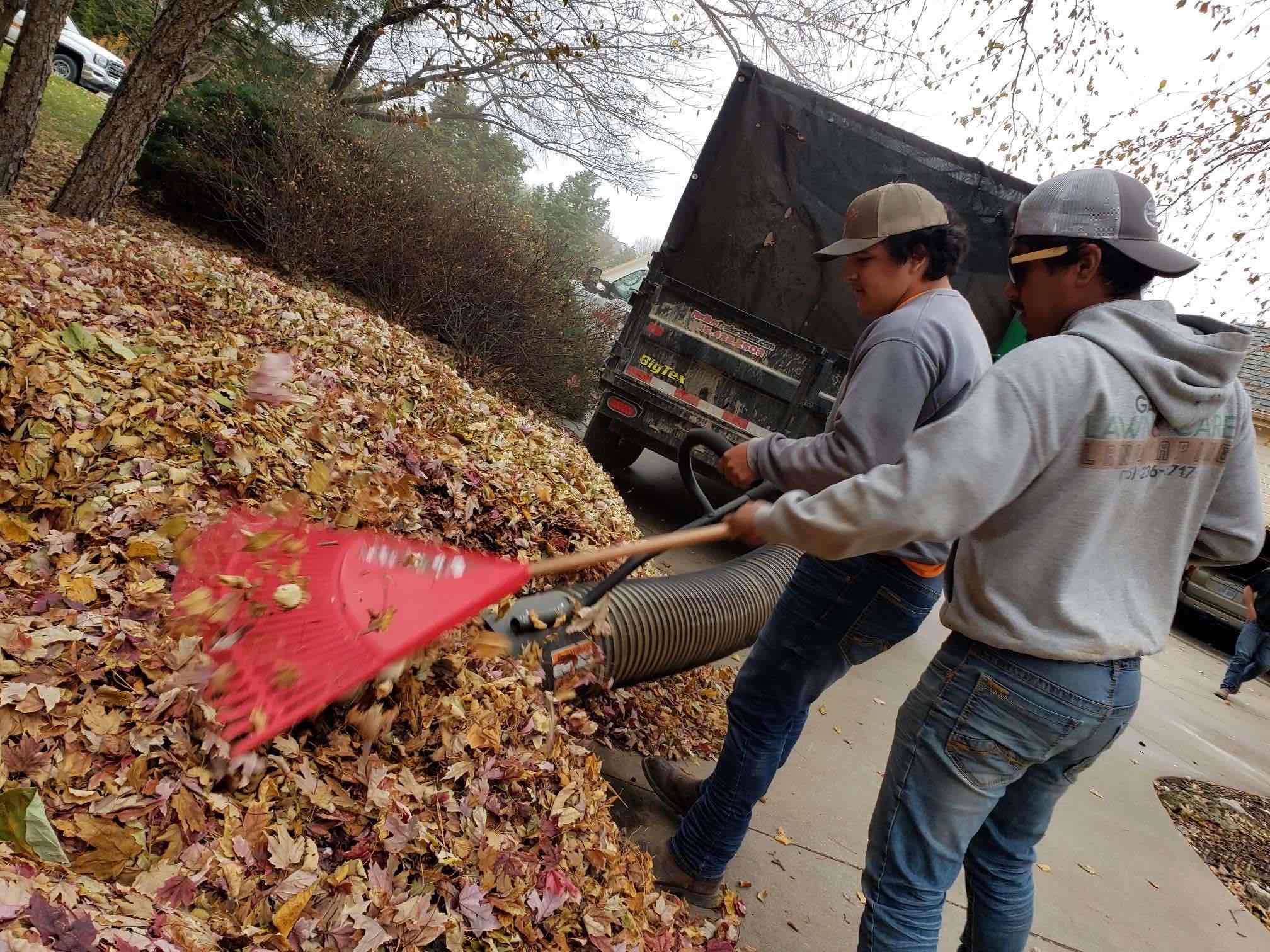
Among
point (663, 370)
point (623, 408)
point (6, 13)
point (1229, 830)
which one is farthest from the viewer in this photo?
point (623, 408)

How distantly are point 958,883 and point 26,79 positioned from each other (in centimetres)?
728

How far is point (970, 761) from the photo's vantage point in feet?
5.38

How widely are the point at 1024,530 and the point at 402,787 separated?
1.58 meters

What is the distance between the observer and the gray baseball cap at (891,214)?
2215 mm

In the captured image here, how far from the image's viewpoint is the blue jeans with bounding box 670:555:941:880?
2271 mm

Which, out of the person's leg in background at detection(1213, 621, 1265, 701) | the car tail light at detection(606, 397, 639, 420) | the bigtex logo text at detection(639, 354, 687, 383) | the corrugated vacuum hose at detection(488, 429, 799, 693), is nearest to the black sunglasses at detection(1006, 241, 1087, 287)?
the corrugated vacuum hose at detection(488, 429, 799, 693)

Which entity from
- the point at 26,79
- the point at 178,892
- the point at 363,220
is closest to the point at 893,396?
the point at 178,892

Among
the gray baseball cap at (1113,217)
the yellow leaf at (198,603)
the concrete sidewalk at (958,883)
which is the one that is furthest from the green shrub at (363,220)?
the gray baseball cap at (1113,217)

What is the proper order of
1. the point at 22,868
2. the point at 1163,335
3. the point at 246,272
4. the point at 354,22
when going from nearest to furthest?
the point at 22,868 < the point at 1163,335 < the point at 246,272 < the point at 354,22

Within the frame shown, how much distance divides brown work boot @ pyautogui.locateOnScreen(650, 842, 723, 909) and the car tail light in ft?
12.8

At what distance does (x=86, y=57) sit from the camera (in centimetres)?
1475

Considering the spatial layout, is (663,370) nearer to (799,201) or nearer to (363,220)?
(799,201)

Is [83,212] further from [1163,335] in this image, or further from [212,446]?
[1163,335]

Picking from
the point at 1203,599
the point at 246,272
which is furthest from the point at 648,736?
the point at 1203,599
